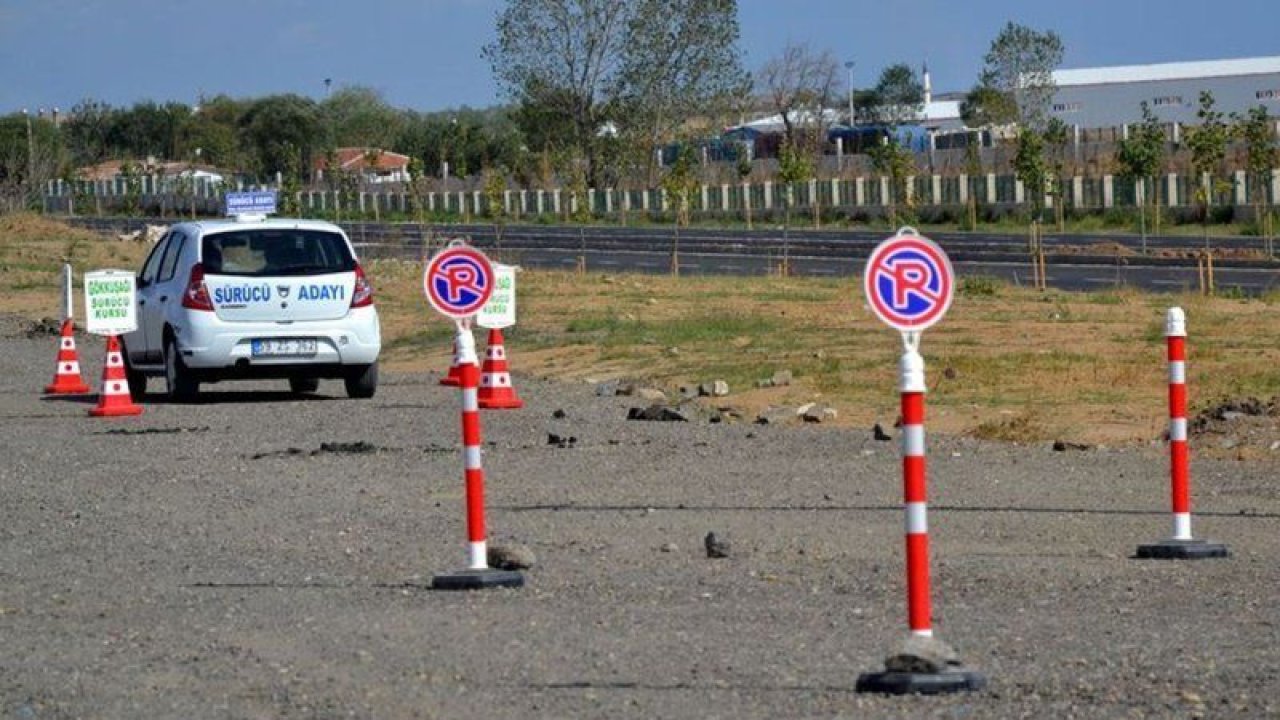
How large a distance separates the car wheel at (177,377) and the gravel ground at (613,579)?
2590 millimetres

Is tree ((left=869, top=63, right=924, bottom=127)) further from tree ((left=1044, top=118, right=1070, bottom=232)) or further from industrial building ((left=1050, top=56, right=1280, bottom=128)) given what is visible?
tree ((left=1044, top=118, right=1070, bottom=232))

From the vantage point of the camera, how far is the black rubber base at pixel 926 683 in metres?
7.75

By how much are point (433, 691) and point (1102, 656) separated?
2471mm

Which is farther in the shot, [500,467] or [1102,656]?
[500,467]

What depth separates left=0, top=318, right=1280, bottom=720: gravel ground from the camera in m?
8.06

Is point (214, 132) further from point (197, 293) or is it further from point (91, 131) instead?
point (197, 293)

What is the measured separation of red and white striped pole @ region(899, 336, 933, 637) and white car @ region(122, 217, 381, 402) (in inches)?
526

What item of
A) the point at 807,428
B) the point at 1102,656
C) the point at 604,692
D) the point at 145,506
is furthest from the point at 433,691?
the point at 807,428

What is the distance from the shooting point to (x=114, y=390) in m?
20.4

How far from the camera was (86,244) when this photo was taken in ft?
208

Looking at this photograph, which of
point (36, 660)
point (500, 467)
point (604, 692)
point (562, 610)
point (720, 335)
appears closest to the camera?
point (604, 692)

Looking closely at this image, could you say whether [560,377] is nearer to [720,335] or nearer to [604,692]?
[720,335]

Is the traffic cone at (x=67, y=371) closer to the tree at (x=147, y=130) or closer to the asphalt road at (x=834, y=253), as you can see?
the asphalt road at (x=834, y=253)

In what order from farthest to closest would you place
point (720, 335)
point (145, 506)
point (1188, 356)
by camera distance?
point (720, 335) < point (1188, 356) < point (145, 506)
